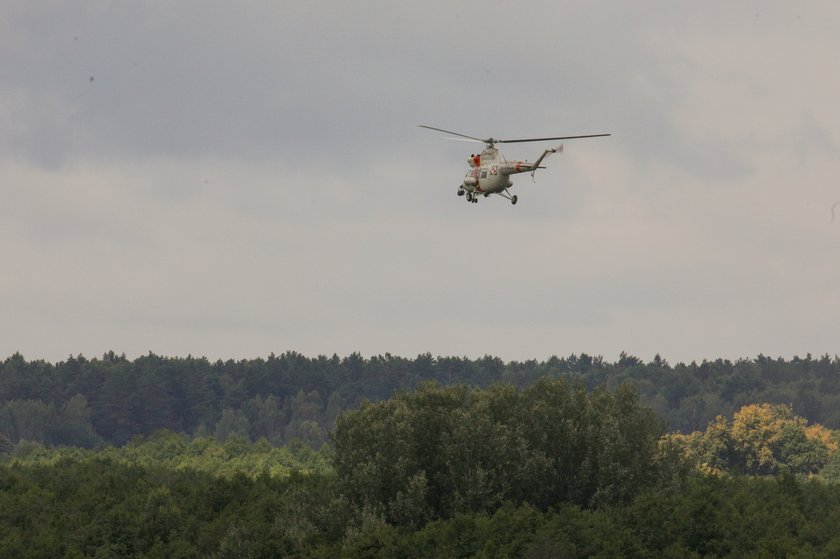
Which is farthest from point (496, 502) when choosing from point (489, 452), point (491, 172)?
point (491, 172)

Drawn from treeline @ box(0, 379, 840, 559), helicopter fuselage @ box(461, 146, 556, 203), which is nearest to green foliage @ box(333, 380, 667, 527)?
treeline @ box(0, 379, 840, 559)

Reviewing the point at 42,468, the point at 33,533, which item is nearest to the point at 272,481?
the point at 33,533

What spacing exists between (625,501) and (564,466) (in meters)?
4.50

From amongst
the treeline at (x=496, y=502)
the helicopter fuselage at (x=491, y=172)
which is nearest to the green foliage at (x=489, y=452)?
the treeline at (x=496, y=502)

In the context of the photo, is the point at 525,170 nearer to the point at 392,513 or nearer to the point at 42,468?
the point at 392,513

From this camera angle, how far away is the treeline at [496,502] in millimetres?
89625

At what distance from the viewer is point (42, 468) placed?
152875mm

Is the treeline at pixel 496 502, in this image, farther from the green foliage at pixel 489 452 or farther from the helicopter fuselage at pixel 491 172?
the helicopter fuselage at pixel 491 172

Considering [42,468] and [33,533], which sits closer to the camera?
[33,533]

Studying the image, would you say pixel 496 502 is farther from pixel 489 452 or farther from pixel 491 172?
pixel 491 172

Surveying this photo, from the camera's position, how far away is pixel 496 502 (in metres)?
95.9

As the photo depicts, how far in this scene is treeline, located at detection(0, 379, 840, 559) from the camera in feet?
294

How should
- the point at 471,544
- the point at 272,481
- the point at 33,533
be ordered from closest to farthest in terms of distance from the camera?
1. the point at 471,544
2. the point at 33,533
3. the point at 272,481

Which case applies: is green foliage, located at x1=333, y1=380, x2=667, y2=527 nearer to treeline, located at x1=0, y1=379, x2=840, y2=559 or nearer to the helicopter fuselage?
treeline, located at x1=0, y1=379, x2=840, y2=559
